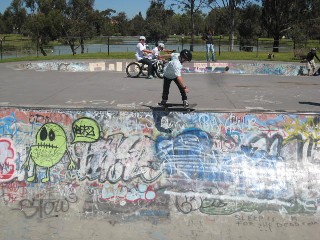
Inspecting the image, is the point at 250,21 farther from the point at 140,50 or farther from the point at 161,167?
the point at 161,167

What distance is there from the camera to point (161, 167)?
6.15m

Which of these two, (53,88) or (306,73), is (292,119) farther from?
(306,73)

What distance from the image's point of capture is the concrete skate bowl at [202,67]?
20703 mm

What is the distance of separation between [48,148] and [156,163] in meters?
1.72

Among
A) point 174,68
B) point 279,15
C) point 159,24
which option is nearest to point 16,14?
point 159,24

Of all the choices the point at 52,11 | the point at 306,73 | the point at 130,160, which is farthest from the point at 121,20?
the point at 130,160

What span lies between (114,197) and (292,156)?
9.12ft

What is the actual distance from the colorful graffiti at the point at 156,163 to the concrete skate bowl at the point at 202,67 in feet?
47.5

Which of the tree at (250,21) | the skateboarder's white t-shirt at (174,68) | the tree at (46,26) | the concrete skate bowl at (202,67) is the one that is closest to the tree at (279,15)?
the tree at (250,21)

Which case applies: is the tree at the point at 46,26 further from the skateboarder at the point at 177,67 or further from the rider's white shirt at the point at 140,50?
the skateboarder at the point at 177,67

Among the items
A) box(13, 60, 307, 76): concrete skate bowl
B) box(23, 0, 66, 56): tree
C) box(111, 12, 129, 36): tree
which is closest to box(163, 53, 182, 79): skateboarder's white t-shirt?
box(13, 60, 307, 76): concrete skate bowl

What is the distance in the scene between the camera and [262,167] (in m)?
6.13

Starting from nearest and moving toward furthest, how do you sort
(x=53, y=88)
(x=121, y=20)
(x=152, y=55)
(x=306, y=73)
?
(x=53, y=88) → (x=152, y=55) → (x=306, y=73) → (x=121, y=20)

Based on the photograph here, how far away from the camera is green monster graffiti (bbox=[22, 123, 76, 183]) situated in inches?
245
